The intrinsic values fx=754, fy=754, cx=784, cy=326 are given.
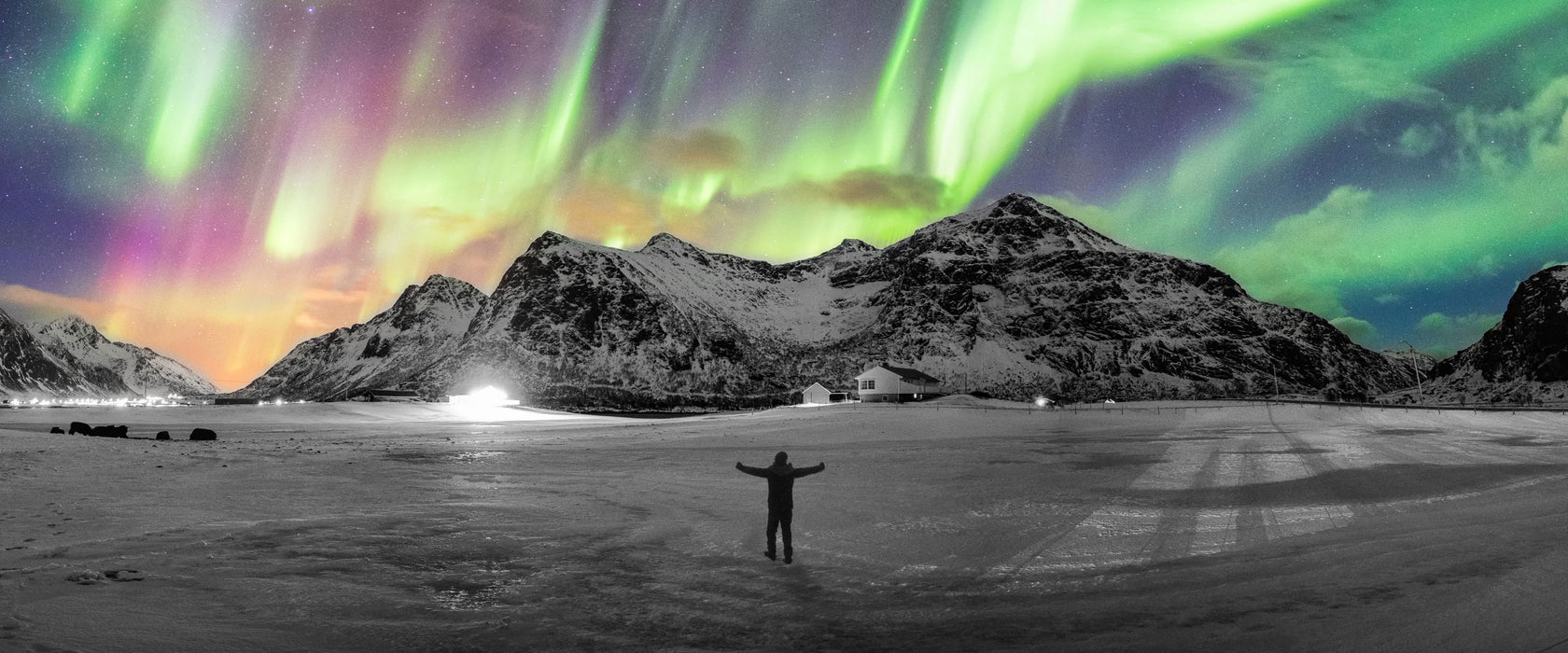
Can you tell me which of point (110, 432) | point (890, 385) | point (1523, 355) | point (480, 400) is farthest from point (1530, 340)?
point (110, 432)

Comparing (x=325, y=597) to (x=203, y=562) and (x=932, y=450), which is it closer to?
(x=203, y=562)

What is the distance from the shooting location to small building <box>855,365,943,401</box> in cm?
12706

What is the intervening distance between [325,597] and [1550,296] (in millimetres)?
191117

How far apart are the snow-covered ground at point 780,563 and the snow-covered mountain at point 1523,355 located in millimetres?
143691


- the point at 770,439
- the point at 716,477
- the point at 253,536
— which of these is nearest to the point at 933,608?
the point at 253,536

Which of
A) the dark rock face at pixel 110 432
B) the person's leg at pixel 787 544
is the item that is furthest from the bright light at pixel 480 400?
the person's leg at pixel 787 544

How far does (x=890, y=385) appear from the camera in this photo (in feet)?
420

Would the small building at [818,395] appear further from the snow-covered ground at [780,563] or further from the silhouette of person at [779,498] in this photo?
the silhouette of person at [779,498]

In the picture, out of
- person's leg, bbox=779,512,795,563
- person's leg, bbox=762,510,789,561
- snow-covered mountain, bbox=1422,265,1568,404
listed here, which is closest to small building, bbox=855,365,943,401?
snow-covered mountain, bbox=1422,265,1568,404

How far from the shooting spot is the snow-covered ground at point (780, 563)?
7.79 metres

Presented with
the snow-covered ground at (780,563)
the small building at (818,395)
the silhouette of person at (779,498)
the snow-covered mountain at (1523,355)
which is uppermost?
the snow-covered mountain at (1523,355)

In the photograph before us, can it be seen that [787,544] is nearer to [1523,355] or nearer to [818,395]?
[818,395]

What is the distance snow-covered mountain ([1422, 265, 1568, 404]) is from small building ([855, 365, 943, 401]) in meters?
92.4

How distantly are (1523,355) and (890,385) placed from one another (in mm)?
113592
